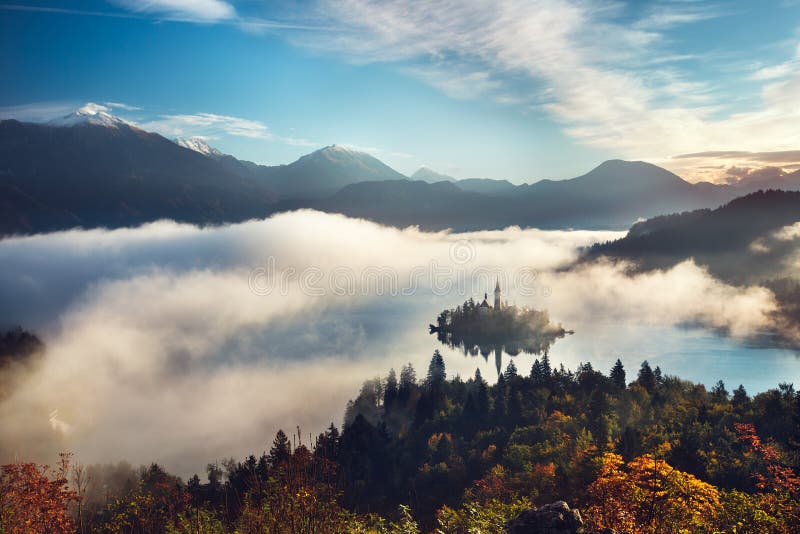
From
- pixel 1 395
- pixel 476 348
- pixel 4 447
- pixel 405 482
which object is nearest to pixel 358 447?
pixel 405 482

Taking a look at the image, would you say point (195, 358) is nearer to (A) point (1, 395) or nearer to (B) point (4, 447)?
(A) point (1, 395)

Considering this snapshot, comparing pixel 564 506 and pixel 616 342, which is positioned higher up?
pixel 564 506

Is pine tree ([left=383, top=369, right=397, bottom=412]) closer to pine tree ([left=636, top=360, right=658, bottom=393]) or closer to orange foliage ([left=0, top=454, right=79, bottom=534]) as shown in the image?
pine tree ([left=636, top=360, right=658, bottom=393])

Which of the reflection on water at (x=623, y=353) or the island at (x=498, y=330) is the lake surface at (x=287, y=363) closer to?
the reflection on water at (x=623, y=353)

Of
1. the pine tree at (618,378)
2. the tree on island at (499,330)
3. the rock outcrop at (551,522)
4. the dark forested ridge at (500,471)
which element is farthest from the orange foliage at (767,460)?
the tree on island at (499,330)

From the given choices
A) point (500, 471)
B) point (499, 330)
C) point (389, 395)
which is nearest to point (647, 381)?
point (500, 471)

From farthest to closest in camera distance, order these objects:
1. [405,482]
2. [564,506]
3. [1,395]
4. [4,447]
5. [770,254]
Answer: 1. [770,254]
2. [1,395]
3. [4,447]
4. [405,482]
5. [564,506]

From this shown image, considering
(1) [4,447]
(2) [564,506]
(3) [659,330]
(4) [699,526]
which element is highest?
(2) [564,506]
